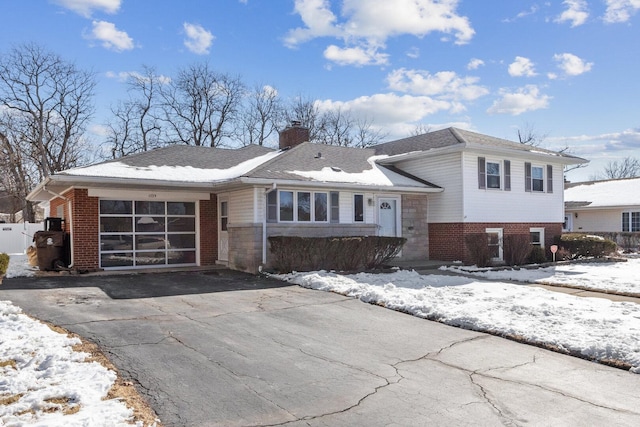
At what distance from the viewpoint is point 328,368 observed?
5.47 m

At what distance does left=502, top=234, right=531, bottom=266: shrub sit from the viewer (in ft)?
55.3

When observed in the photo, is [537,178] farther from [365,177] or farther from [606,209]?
[606,209]

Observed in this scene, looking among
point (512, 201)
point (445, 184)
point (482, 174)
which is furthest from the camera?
point (512, 201)

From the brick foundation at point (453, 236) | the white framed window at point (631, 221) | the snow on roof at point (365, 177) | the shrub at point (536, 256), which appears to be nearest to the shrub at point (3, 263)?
the snow on roof at point (365, 177)

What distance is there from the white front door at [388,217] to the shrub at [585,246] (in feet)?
24.1

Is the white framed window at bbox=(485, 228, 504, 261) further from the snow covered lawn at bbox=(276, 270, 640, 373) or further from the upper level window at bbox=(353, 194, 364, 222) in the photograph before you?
the snow covered lawn at bbox=(276, 270, 640, 373)

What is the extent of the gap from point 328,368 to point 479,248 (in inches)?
459

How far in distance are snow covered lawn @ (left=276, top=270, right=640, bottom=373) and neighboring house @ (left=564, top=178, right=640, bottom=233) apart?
66.8 feet

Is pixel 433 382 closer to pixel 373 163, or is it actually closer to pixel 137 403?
pixel 137 403

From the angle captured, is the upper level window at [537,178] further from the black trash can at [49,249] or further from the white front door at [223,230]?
the black trash can at [49,249]

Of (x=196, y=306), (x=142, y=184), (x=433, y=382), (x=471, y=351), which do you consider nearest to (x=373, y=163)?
(x=142, y=184)

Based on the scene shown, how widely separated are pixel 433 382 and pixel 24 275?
41.4 ft

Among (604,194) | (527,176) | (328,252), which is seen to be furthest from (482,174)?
(604,194)

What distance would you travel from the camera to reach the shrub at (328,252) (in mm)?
13266
